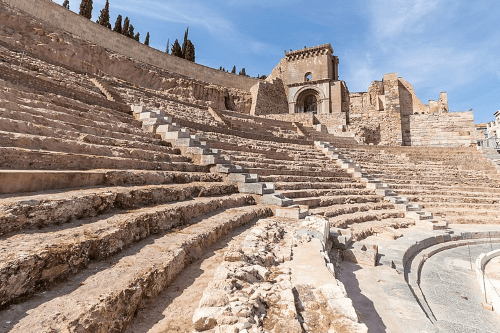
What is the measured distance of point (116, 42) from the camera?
19.2 meters

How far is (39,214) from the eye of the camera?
208 centimetres

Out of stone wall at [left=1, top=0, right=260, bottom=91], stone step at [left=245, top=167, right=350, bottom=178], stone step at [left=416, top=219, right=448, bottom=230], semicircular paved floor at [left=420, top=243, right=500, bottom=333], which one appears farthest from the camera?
stone wall at [left=1, top=0, right=260, bottom=91]

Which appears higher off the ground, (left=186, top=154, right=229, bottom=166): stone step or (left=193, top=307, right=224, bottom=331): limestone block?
(left=186, top=154, right=229, bottom=166): stone step

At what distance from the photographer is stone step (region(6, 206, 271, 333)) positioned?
4.36 ft

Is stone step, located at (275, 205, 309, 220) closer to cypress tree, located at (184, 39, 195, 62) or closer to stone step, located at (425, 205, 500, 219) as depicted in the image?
stone step, located at (425, 205, 500, 219)

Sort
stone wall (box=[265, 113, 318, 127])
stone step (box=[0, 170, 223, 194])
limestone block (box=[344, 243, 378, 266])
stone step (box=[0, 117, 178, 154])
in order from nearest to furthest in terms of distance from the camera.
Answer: stone step (box=[0, 170, 223, 194]) → stone step (box=[0, 117, 178, 154]) → limestone block (box=[344, 243, 378, 266]) → stone wall (box=[265, 113, 318, 127])

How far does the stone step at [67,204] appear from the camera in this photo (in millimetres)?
1921

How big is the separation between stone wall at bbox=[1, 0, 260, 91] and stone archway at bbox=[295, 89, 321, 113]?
6.19 meters

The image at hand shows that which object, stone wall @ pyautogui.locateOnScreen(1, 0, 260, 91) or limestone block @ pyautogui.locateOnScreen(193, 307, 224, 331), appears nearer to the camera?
limestone block @ pyautogui.locateOnScreen(193, 307, 224, 331)

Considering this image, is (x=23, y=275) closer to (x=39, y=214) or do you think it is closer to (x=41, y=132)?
(x=39, y=214)

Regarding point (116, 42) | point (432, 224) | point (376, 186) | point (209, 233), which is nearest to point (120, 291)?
point (209, 233)

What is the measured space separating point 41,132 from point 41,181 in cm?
152

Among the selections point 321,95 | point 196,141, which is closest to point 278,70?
point 321,95

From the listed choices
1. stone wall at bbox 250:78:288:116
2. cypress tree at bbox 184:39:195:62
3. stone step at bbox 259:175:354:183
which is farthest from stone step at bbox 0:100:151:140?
cypress tree at bbox 184:39:195:62
